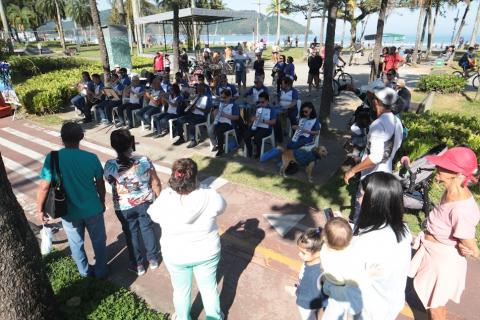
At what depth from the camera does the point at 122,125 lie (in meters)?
10.0

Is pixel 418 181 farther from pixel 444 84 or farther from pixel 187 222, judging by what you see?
pixel 444 84

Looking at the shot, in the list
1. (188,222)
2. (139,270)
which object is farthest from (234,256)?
(188,222)

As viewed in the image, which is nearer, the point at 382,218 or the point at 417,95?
the point at 382,218

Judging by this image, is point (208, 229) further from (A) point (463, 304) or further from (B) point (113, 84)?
(B) point (113, 84)

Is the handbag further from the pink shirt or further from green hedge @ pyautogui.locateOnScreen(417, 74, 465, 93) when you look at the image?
green hedge @ pyautogui.locateOnScreen(417, 74, 465, 93)

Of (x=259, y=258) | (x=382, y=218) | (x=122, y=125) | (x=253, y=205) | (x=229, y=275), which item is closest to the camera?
(x=382, y=218)

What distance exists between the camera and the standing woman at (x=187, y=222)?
2623 millimetres

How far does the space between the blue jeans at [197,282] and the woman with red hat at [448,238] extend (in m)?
1.72

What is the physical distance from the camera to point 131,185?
3.54 meters

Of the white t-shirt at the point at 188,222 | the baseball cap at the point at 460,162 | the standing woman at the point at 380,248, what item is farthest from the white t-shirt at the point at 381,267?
the white t-shirt at the point at 188,222

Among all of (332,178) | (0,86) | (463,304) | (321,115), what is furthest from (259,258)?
(0,86)

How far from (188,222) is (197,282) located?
0.65 meters

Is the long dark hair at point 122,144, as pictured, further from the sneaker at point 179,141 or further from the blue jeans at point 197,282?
the sneaker at point 179,141

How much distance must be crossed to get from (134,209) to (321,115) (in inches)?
229
